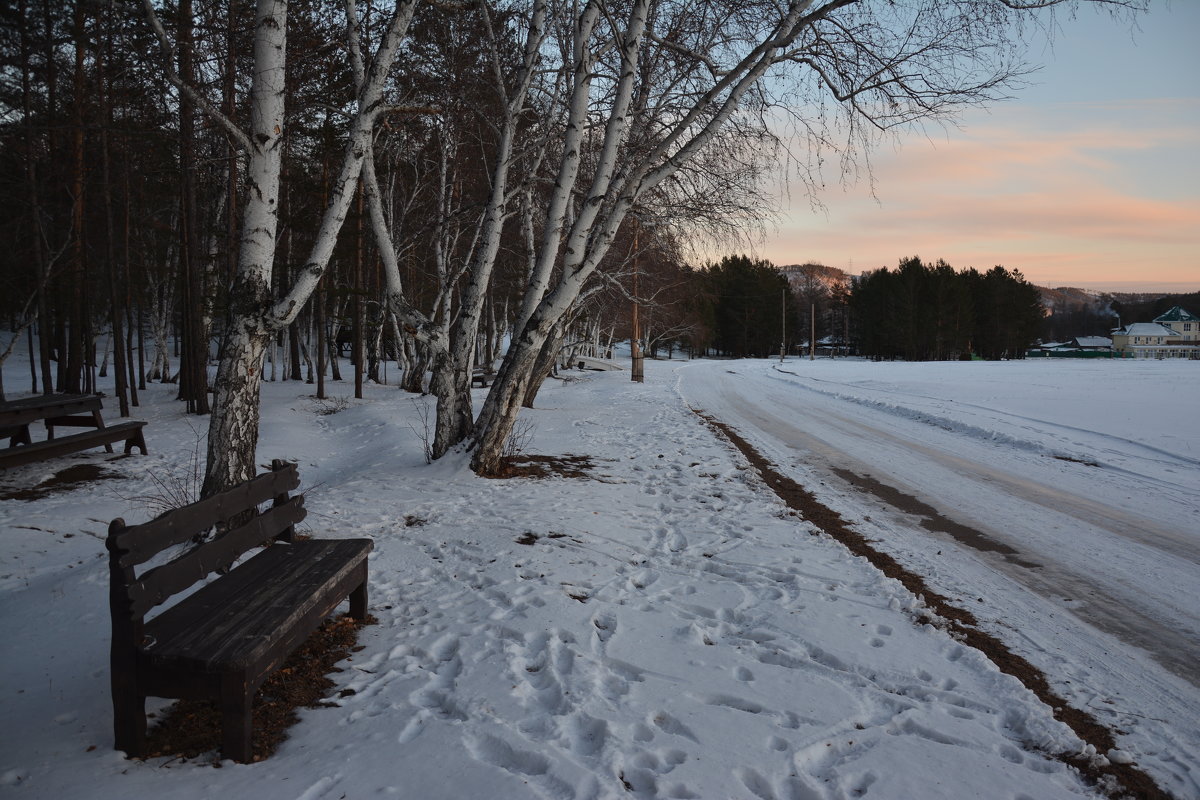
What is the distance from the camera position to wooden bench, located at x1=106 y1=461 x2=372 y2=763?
2.62 meters

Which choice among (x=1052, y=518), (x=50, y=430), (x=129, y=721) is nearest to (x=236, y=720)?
(x=129, y=721)

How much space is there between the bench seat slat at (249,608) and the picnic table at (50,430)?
6352mm

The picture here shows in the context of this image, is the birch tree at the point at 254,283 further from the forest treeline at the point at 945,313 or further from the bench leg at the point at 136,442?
the forest treeline at the point at 945,313

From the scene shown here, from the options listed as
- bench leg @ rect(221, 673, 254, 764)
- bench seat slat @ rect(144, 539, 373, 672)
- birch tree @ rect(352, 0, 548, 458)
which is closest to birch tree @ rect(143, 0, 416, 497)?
bench seat slat @ rect(144, 539, 373, 672)

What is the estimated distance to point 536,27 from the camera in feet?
25.2

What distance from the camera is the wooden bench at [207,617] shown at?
103 inches

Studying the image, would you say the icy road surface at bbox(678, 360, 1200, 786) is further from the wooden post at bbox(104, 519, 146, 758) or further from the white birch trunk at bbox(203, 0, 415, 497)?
the white birch trunk at bbox(203, 0, 415, 497)

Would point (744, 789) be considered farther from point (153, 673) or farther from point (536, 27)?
point (536, 27)

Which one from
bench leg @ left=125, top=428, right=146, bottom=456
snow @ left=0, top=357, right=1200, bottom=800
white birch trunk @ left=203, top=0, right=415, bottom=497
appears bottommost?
snow @ left=0, top=357, right=1200, bottom=800

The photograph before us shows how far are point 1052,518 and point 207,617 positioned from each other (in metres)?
7.26

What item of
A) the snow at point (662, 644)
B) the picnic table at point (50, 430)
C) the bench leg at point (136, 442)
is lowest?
the snow at point (662, 644)

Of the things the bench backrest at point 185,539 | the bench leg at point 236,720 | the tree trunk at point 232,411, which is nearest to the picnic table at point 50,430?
the tree trunk at point 232,411

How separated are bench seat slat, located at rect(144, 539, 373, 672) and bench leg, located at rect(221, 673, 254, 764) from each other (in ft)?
0.32

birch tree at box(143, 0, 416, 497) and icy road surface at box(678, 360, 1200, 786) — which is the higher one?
birch tree at box(143, 0, 416, 497)
